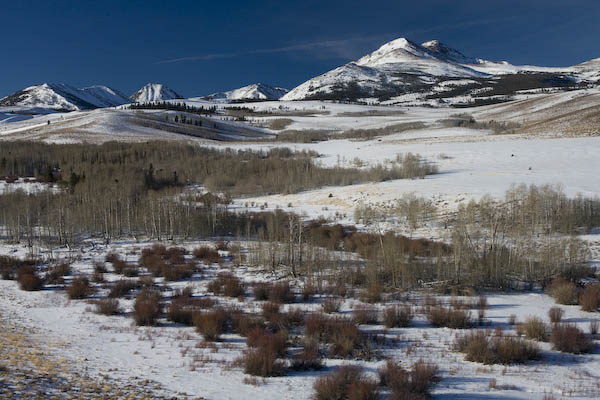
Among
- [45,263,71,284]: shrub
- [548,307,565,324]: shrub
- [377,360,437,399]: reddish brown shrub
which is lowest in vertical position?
[377,360,437,399]: reddish brown shrub

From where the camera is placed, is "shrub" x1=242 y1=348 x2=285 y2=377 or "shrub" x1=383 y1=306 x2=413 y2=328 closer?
"shrub" x1=242 y1=348 x2=285 y2=377

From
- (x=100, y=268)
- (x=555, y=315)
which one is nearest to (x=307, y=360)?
(x=555, y=315)

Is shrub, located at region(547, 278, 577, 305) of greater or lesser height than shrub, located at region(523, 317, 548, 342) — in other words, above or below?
above

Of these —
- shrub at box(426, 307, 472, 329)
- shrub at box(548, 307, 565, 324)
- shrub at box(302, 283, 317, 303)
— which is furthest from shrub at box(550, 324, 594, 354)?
shrub at box(302, 283, 317, 303)

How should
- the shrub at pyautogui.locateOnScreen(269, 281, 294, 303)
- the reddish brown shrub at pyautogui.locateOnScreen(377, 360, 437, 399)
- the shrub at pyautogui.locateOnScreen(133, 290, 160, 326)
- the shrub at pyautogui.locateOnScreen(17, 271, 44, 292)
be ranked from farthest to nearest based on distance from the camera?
the shrub at pyautogui.locateOnScreen(17, 271, 44, 292), the shrub at pyautogui.locateOnScreen(269, 281, 294, 303), the shrub at pyautogui.locateOnScreen(133, 290, 160, 326), the reddish brown shrub at pyautogui.locateOnScreen(377, 360, 437, 399)

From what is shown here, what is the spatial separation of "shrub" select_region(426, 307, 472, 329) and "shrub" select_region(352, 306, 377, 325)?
1281 mm

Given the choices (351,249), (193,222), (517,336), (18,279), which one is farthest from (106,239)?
(517,336)

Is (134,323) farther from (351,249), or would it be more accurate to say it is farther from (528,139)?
(528,139)

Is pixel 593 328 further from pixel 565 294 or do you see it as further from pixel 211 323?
pixel 211 323

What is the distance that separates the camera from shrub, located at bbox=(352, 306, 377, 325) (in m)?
10.2

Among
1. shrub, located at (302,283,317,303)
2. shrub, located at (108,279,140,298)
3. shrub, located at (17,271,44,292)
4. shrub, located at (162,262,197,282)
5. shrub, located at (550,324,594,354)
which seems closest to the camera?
shrub, located at (550,324,594,354)

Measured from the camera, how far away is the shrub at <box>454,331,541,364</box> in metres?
7.91

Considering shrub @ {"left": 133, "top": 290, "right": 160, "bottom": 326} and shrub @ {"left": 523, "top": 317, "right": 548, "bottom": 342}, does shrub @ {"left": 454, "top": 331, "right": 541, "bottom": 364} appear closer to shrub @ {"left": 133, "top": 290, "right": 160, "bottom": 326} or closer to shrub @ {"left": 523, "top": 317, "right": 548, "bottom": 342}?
shrub @ {"left": 523, "top": 317, "right": 548, "bottom": 342}

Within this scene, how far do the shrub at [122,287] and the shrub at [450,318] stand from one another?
351 inches
